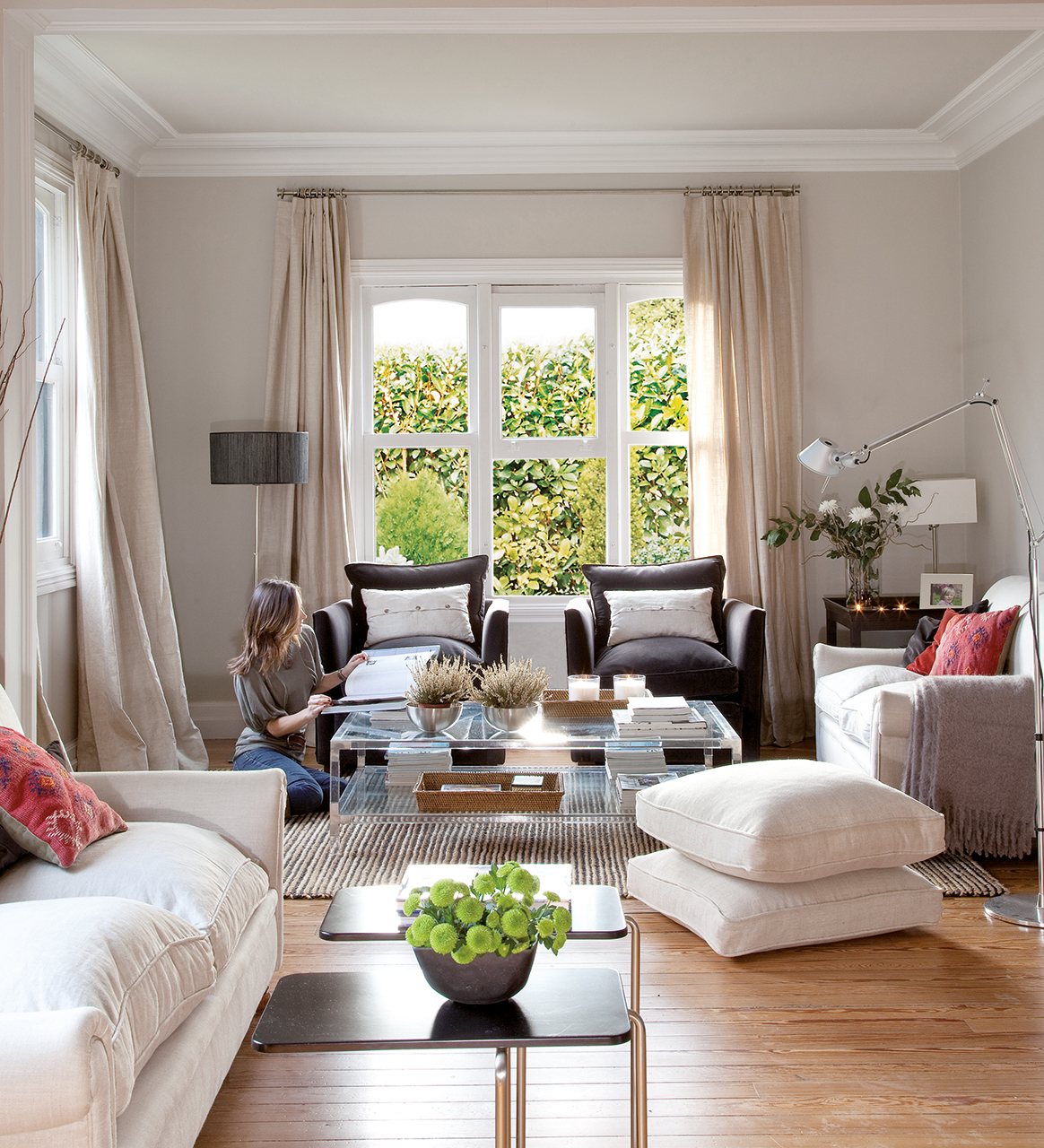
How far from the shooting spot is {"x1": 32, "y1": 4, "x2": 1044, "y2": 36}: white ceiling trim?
323 centimetres

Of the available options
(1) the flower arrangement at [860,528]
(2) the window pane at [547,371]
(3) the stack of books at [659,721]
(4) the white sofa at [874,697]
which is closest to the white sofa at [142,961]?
(3) the stack of books at [659,721]

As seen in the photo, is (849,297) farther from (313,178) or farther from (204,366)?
(204,366)

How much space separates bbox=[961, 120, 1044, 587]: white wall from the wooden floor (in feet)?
9.11

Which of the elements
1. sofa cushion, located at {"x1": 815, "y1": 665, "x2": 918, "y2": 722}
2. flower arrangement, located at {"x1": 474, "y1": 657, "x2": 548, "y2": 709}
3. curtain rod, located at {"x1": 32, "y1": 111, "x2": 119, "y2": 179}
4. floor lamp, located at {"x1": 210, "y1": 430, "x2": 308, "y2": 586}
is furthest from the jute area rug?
curtain rod, located at {"x1": 32, "y1": 111, "x2": 119, "y2": 179}

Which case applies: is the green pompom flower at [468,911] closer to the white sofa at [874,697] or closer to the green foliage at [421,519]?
the white sofa at [874,697]

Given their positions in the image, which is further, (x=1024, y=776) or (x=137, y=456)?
(x=137, y=456)

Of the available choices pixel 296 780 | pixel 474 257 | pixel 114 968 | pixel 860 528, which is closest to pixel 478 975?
pixel 114 968

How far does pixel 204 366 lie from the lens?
5.95m

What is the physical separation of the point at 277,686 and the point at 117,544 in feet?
4.63

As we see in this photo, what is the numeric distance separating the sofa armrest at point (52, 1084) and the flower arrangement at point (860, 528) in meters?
4.54

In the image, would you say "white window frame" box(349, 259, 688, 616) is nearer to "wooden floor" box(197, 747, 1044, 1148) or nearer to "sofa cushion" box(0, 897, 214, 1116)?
"wooden floor" box(197, 747, 1044, 1148)

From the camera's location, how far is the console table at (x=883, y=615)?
17.7 ft

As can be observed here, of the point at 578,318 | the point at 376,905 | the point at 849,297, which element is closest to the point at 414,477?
the point at 578,318

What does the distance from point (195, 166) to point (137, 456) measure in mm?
1596
